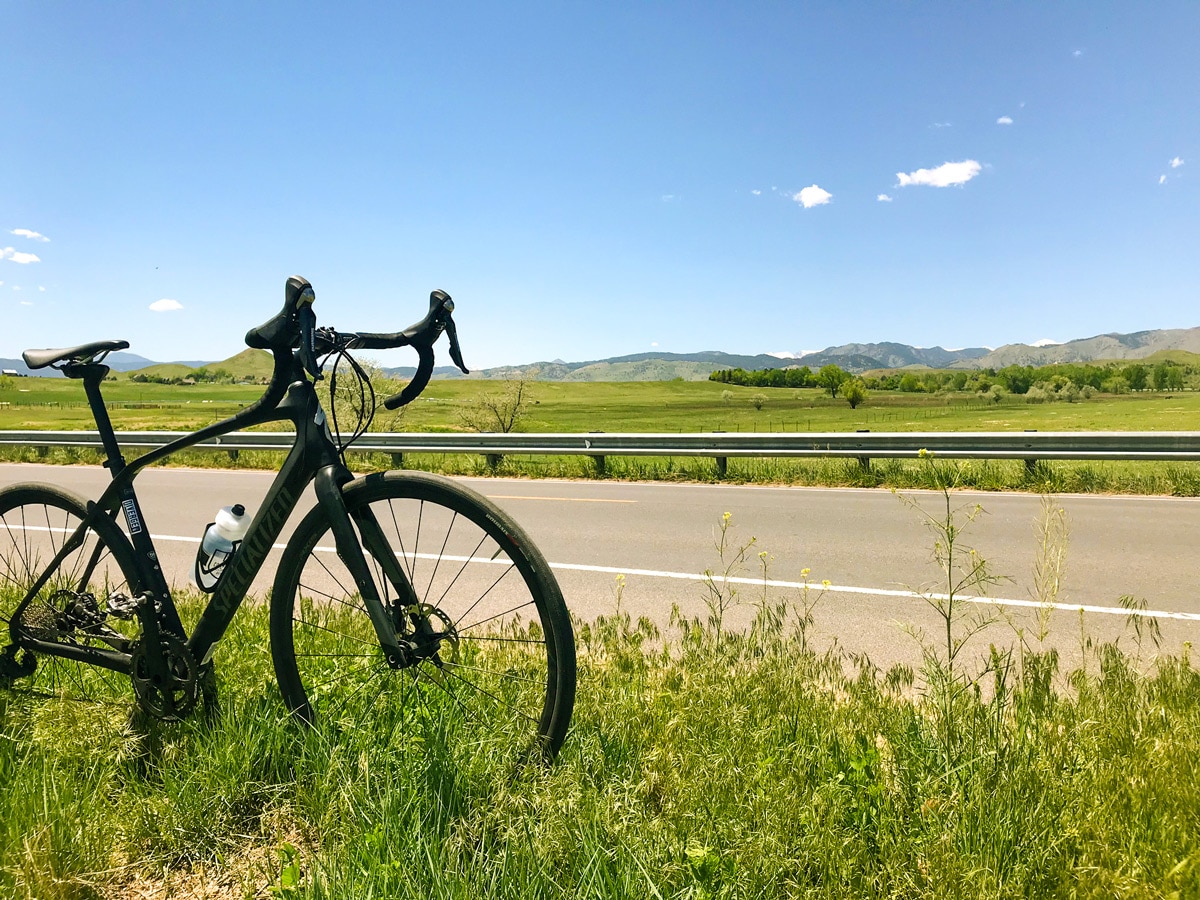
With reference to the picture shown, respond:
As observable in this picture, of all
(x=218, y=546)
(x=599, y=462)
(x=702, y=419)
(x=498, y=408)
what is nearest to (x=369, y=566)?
(x=218, y=546)

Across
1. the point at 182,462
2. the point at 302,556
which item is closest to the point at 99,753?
the point at 302,556

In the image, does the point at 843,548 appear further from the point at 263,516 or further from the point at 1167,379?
the point at 1167,379

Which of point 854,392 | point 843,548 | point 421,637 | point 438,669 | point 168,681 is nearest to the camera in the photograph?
point 421,637

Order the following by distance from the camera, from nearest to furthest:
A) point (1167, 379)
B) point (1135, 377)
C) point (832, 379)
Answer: point (1135, 377), point (1167, 379), point (832, 379)

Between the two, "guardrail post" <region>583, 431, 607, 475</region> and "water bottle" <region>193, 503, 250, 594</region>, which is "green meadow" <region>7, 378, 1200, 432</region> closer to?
"guardrail post" <region>583, 431, 607, 475</region>

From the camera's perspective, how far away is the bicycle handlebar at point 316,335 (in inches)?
95.6

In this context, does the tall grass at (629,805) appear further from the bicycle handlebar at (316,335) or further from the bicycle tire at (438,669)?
the bicycle handlebar at (316,335)

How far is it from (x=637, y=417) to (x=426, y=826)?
118328 mm

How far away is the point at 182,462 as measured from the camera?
17.5 meters

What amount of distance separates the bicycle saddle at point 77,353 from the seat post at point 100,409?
0.04 meters

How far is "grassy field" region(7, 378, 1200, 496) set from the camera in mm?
11828

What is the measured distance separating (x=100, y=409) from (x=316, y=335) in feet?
3.90

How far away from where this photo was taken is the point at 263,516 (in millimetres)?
2520

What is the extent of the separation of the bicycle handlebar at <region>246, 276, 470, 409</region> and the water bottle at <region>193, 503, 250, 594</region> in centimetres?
62
